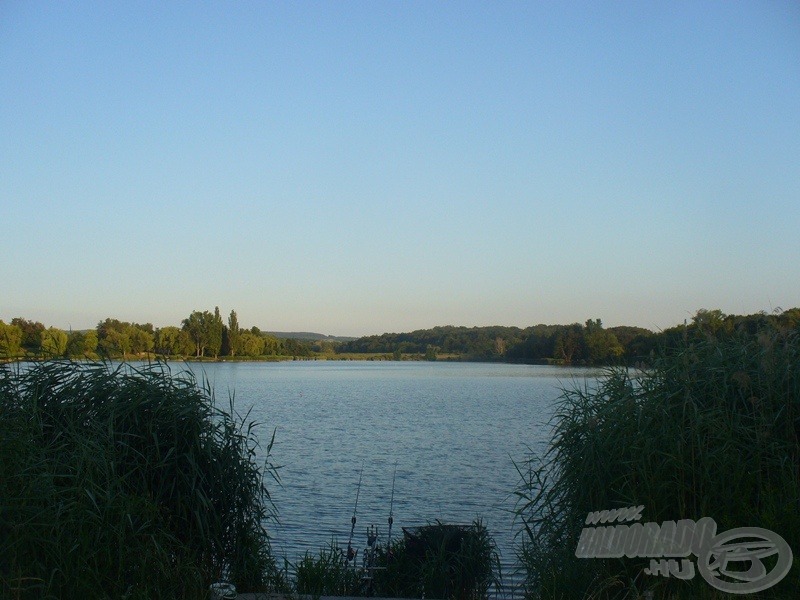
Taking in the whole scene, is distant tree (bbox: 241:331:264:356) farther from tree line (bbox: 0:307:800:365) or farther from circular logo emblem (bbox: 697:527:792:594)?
circular logo emblem (bbox: 697:527:792:594)

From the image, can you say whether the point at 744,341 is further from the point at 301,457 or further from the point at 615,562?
the point at 301,457

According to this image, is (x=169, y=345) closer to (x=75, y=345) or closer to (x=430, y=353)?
(x=75, y=345)

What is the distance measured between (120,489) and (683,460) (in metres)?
4.86

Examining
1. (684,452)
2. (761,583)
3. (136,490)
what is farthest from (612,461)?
(136,490)

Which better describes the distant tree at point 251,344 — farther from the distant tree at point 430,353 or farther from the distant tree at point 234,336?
the distant tree at point 430,353

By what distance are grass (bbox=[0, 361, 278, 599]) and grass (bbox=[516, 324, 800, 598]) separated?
3.07 m

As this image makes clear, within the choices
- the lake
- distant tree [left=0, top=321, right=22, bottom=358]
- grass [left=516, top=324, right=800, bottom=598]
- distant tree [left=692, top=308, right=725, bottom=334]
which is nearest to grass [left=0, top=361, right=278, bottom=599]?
distant tree [left=0, top=321, right=22, bottom=358]

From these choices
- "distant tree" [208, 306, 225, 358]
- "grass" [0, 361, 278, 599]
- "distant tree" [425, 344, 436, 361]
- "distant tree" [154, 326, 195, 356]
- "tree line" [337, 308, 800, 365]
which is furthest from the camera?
"distant tree" [425, 344, 436, 361]

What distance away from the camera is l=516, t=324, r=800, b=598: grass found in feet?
20.2

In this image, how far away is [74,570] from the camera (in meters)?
5.35

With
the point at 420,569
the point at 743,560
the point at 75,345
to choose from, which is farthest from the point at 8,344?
the point at 743,560

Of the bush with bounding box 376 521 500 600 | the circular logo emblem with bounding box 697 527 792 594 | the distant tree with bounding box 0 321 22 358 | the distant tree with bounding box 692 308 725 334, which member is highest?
the distant tree with bounding box 692 308 725 334

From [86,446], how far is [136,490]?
69 centimetres

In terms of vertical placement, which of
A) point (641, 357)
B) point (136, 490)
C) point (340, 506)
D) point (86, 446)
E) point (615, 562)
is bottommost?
point (340, 506)
